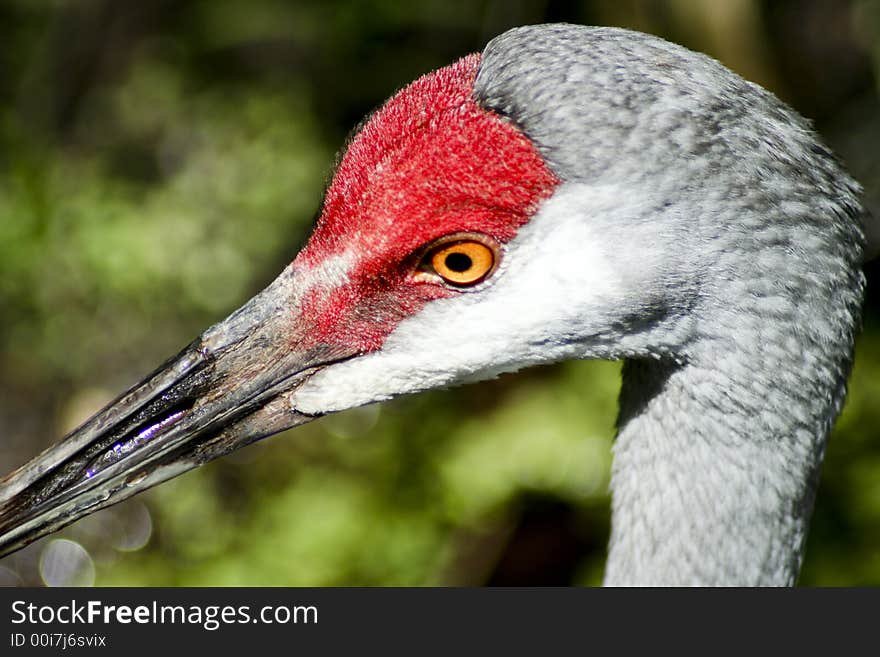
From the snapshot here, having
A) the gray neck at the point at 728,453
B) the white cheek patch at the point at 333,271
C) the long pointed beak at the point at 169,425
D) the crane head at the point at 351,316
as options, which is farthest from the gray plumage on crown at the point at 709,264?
the long pointed beak at the point at 169,425

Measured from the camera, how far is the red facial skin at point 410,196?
1.81 metres

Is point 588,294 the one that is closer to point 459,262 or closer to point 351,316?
point 459,262

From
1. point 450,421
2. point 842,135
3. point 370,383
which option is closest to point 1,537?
point 370,383

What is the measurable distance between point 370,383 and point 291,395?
0.61 ft

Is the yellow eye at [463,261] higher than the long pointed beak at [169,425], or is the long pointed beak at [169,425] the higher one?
the yellow eye at [463,261]

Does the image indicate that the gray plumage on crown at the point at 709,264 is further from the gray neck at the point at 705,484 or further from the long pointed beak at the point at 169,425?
the long pointed beak at the point at 169,425

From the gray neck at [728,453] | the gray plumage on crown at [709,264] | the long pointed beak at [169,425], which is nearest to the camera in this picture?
the gray plumage on crown at [709,264]

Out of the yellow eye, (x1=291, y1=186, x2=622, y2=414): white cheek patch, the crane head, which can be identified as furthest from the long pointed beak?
the yellow eye

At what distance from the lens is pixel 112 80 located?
5094 millimetres

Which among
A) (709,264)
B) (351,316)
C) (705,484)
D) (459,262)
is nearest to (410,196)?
(459,262)

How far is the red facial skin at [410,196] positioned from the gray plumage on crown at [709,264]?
6 cm

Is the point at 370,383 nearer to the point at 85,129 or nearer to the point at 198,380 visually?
the point at 198,380

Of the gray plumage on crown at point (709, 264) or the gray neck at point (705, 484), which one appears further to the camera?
the gray neck at point (705, 484)

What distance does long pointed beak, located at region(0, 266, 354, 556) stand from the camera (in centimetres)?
207
